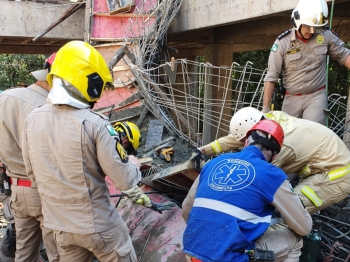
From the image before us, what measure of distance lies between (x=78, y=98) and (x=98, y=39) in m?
4.62

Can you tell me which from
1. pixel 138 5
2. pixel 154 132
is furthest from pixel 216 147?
pixel 138 5

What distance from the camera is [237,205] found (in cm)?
191

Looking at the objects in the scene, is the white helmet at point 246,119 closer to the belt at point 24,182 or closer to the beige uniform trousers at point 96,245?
the beige uniform trousers at point 96,245

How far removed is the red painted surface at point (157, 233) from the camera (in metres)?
2.96

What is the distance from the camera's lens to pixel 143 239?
128 inches

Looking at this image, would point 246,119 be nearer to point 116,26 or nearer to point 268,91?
point 268,91

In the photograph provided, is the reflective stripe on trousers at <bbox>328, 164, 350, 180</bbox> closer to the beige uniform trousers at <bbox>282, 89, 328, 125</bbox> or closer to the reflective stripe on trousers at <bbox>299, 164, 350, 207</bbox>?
the reflective stripe on trousers at <bbox>299, 164, 350, 207</bbox>

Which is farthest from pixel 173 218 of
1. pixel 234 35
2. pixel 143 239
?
pixel 234 35

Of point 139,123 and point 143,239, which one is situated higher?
point 139,123

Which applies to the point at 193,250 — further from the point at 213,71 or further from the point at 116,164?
the point at 213,71

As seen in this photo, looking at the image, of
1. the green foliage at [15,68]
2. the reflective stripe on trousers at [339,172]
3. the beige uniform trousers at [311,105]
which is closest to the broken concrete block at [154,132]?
the beige uniform trousers at [311,105]

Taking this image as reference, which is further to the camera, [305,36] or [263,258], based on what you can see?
[305,36]

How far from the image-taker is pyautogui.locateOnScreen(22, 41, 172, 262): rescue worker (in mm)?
1993

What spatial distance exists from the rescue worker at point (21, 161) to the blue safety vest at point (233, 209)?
119 cm
